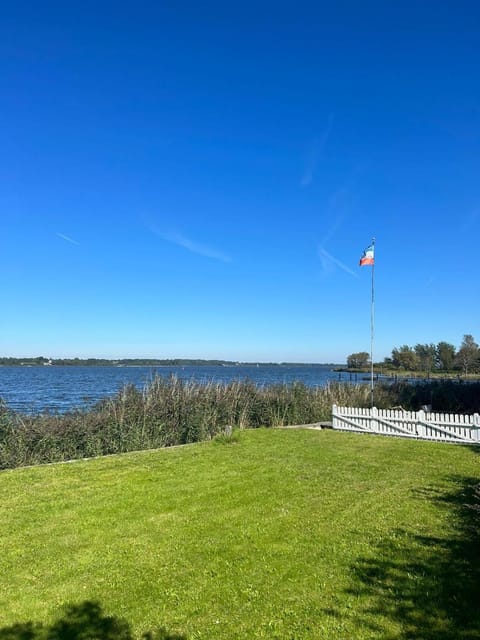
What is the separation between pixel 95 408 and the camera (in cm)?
1362

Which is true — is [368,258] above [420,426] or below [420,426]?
above

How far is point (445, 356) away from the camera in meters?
67.5

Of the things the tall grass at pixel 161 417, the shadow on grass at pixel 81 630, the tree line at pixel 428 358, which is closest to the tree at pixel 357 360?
the tree line at pixel 428 358

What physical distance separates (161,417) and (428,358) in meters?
55.5

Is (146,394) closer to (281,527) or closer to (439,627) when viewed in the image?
(281,527)

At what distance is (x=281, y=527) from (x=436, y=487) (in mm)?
3146

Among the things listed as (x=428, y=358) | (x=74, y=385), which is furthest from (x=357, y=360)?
(x=74, y=385)

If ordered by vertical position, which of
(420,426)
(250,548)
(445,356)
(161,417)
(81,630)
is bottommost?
(81,630)

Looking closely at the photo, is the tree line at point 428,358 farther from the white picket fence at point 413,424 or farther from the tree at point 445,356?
the white picket fence at point 413,424

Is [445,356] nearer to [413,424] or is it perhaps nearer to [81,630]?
[413,424]

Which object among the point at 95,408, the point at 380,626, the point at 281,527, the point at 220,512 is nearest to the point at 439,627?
the point at 380,626

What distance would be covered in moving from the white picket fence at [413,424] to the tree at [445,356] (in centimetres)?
5287

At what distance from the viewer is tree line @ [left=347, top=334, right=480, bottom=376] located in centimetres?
5794

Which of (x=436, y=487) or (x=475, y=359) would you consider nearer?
(x=436, y=487)
